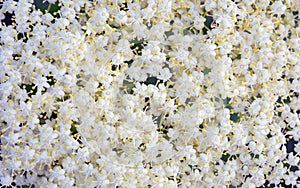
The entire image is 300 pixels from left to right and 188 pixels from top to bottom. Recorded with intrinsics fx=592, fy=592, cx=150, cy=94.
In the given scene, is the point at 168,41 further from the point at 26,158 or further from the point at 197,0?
the point at 26,158

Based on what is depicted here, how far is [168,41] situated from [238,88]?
179 millimetres

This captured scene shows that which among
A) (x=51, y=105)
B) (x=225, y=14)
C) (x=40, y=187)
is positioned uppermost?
(x=225, y=14)

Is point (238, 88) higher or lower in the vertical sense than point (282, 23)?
lower

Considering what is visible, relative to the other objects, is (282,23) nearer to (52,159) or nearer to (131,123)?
(131,123)

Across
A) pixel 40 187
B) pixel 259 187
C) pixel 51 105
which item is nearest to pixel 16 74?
pixel 51 105

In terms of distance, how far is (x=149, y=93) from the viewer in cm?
122

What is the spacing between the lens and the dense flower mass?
3.85 ft

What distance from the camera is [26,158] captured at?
116 centimetres

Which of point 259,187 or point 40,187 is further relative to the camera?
point 259,187

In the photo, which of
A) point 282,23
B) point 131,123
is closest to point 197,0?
point 282,23

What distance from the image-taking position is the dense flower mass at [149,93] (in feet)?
3.85

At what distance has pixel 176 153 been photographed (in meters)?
1.23

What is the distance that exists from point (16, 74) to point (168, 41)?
33 centimetres

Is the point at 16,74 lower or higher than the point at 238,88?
lower
